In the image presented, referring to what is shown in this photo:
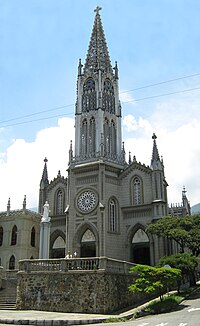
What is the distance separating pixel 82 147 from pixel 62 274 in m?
26.7

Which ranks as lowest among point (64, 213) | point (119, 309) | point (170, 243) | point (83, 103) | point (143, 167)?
point (119, 309)

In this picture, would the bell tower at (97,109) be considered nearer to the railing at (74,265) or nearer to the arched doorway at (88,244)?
the arched doorway at (88,244)

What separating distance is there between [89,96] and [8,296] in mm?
30489

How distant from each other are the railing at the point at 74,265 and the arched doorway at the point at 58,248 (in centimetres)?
2184

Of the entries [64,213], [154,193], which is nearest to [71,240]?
[64,213]

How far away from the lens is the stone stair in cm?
2528

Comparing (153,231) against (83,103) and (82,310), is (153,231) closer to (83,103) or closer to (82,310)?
(82,310)

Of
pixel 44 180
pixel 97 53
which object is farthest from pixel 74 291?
pixel 97 53

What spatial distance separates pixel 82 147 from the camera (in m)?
48.6

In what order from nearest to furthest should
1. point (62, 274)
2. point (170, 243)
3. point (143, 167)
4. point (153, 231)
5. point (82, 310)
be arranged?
point (82, 310) < point (62, 274) < point (153, 231) < point (170, 243) < point (143, 167)

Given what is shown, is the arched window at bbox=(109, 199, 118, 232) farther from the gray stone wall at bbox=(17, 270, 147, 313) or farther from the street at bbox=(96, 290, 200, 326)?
the gray stone wall at bbox=(17, 270, 147, 313)

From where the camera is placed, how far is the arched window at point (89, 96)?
5039 centimetres

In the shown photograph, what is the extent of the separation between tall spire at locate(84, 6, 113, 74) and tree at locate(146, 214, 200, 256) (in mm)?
25996

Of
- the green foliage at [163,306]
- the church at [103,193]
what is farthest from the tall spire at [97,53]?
the green foliage at [163,306]
